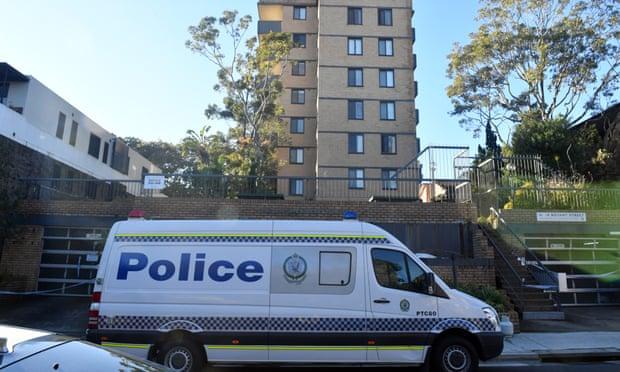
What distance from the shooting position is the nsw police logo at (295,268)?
23.1 ft

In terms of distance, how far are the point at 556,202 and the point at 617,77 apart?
55.4ft

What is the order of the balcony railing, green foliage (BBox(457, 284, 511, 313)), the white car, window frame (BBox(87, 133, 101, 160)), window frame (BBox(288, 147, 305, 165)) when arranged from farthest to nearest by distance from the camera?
window frame (BBox(288, 147, 305, 165)), window frame (BBox(87, 133, 101, 160)), the balcony railing, green foliage (BBox(457, 284, 511, 313)), the white car

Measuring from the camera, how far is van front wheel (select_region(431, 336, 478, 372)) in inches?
271

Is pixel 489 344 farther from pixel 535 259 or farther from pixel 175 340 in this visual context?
pixel 535 259

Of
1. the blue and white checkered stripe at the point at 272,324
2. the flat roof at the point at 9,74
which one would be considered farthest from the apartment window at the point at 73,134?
the blue and white checkered stripe at the point at 272,324

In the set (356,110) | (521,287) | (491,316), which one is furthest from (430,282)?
(356,110)

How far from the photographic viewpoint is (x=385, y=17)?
37.2m

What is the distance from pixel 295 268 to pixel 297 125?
33928 mm

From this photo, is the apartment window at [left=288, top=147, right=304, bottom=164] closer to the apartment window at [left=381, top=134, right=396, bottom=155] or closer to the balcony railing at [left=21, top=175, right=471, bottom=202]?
the apartment window at [left=381, top=134, right=396, bottom=155]

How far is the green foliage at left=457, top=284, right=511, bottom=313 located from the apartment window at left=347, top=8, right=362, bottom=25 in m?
29.5

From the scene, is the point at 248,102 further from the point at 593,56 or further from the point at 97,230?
the point at 593,56

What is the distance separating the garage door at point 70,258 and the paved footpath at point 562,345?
13.7m

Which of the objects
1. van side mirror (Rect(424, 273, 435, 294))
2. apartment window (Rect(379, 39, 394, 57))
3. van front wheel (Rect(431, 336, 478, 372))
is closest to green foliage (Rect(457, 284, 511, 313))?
van front wheel (Rect(431, 336, 478, 372))

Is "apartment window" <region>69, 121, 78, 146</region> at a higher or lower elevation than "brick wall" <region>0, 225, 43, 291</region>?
higher
